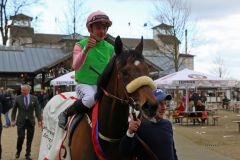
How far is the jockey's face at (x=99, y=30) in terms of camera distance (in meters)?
4.80

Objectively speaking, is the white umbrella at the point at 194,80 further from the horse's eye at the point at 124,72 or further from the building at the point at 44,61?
the horse's eye at the point at 124,72

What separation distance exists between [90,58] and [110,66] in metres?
0.72

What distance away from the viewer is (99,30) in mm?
4840

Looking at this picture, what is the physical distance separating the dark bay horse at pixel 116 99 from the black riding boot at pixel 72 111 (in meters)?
0.13

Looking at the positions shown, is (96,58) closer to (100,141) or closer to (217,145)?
(100,141)

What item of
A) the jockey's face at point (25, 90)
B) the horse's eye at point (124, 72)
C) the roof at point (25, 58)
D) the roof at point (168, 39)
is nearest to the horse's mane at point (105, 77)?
the horse's eye at point (124, 72)

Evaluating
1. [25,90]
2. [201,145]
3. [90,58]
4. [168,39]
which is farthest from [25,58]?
[90,58]

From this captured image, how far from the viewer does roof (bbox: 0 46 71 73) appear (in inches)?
1532

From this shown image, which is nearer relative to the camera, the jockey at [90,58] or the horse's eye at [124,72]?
the horse's eye at [124,72]

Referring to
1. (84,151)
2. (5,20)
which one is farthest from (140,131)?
(5,20)

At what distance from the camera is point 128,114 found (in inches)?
166

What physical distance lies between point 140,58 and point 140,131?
0.93 meters

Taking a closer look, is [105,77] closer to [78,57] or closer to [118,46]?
[118,46]

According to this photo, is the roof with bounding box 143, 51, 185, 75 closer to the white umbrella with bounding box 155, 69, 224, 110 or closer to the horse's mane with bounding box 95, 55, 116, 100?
the white umbrella with bounding box 155, 69, 224, 110
